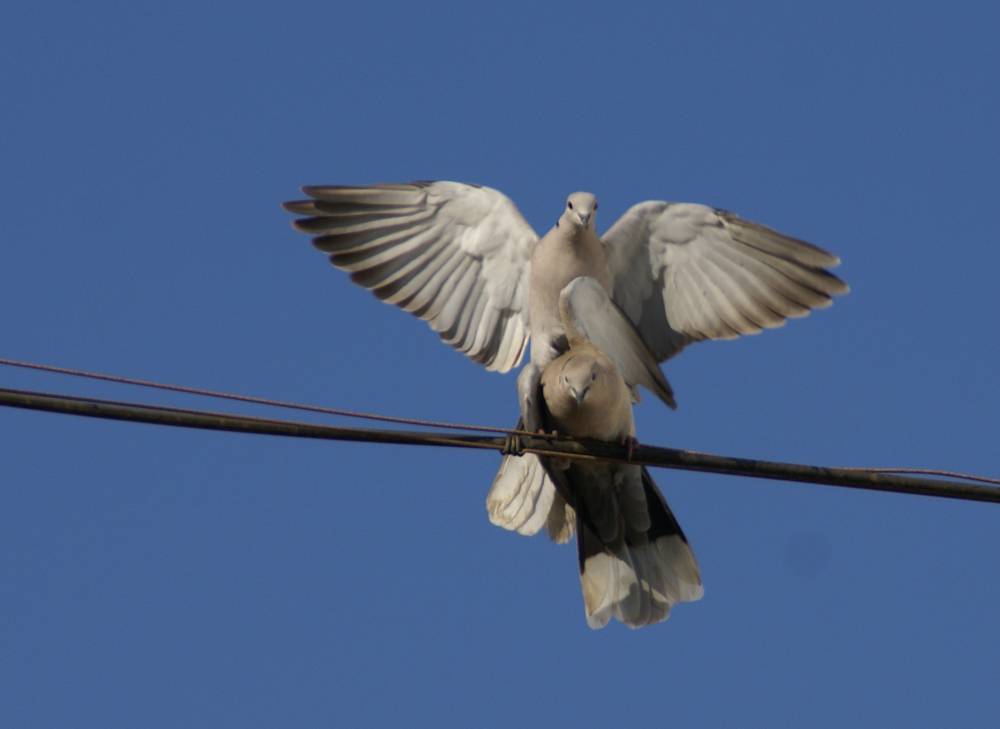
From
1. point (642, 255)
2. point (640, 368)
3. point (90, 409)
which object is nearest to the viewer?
point (90, 409)

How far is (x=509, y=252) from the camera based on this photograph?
28.7 ft

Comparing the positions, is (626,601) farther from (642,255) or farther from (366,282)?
(366,282)

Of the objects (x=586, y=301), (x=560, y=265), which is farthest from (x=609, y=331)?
(x=560, y=265)

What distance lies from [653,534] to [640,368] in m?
1.19

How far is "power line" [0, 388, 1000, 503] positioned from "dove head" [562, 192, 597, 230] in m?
2.83

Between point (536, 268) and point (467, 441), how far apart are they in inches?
130

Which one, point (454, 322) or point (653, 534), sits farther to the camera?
point (454, 322)

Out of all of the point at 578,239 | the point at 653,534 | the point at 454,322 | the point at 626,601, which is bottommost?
the point at 626,601

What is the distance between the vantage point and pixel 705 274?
27.6 ft

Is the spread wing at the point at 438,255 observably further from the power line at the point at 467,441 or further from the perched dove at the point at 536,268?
the power line at the point at 467,441

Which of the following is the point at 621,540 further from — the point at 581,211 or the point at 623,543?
the point at 581,211

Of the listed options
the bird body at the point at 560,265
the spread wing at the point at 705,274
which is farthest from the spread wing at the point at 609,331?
the spread wing at the point at 705,274

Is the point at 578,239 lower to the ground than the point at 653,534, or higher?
higher

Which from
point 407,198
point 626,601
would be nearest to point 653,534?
point 626,601
